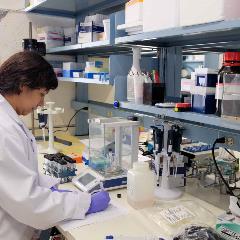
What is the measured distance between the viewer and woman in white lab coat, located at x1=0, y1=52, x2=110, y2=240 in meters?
1.18

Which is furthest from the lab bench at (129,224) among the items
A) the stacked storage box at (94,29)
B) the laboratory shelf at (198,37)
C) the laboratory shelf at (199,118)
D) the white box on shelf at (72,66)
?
the white box on shelf at (72,66)

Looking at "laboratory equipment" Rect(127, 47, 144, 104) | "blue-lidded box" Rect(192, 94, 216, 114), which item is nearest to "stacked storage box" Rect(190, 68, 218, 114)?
"blue-lidded box" Rect(192, 94, 216, 114)

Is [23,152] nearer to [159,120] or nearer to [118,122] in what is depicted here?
[118,122]

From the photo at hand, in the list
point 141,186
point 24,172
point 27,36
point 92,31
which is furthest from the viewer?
point 27,36

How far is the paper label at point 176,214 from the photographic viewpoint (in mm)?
1305

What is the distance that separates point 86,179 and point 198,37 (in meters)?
0.95

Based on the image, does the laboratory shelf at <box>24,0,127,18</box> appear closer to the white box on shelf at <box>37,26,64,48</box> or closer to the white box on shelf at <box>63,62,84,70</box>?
the white box on shelf at <box>37,26,64,48</box>

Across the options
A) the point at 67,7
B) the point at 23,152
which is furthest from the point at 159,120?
the point at 67,7

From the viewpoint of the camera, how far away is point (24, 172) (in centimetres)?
120

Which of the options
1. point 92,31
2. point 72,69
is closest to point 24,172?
point 92,31

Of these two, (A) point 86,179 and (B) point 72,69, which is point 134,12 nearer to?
(A) point 86,179

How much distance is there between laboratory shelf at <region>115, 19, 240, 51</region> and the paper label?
2.44ft

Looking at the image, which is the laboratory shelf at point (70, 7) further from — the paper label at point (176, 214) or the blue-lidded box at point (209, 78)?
the paper label at point (176, 214)

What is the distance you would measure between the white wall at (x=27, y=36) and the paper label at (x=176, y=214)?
6.31ft
